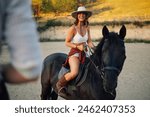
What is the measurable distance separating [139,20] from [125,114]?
684mm

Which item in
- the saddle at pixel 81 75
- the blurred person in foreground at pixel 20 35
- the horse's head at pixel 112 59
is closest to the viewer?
the blurred person in foreground at pixel 20 35

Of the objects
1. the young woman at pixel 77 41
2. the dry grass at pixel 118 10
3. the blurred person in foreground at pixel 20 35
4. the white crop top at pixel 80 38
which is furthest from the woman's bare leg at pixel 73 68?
the blurred person in foreground at pixel 20 35

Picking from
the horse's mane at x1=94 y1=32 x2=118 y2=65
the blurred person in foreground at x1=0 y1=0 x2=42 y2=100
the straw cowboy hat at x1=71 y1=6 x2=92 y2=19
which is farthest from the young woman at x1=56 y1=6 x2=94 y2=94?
the blurred person in foreground at x1=0 y1=0 x2=42 y2=100

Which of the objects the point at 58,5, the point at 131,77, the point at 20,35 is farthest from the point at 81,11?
the point at 20,35

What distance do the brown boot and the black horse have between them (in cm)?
4

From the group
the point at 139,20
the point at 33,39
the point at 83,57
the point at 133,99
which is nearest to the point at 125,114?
the point at 133,99

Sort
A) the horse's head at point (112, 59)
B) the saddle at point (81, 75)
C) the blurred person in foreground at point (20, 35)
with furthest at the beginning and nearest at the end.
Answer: the saddle at point (81, 75) < the horse's head at point (112, 59) < the blurred person in foreground at point (20, 35)

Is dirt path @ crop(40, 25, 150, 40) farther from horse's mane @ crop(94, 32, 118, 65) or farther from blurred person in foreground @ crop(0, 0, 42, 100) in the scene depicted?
blurred person in foreground @ crop(0, 0, 42, 100)

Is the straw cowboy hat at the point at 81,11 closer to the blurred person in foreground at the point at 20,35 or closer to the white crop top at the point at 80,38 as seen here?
the white crop top at the point at 80,38

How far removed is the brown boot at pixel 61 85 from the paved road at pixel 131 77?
10.2 inches

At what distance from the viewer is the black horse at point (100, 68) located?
2.20m

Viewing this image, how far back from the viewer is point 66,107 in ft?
8.13

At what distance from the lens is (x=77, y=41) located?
2.46 metres

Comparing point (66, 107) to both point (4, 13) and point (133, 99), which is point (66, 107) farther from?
point (4, 13)
